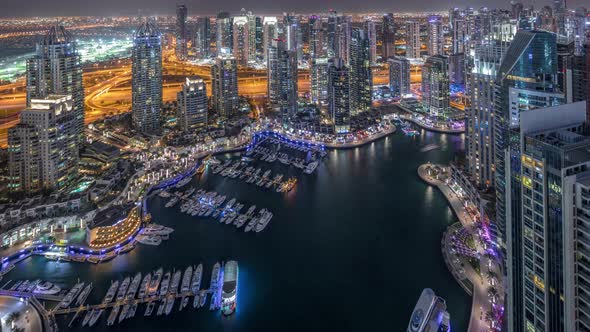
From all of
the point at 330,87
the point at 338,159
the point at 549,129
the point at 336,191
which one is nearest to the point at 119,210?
the point at 336,191

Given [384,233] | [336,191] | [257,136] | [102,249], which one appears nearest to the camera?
[102,249]

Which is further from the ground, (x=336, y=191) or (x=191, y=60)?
(x=191, y=60)

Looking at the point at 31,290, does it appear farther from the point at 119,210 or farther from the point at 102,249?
the point at 119,210

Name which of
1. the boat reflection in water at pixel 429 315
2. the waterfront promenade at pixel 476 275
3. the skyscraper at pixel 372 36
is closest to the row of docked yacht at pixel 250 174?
the waterfront promenade at pixel 476 275

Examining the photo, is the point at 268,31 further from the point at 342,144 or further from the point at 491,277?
the point at 491,277

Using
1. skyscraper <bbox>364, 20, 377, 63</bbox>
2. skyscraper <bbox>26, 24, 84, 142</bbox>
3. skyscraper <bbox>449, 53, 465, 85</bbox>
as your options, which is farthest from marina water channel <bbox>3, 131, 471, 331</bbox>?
skyscraper <bbox>364, 20, 377, 63</bbox>

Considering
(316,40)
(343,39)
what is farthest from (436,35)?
(316,40)
